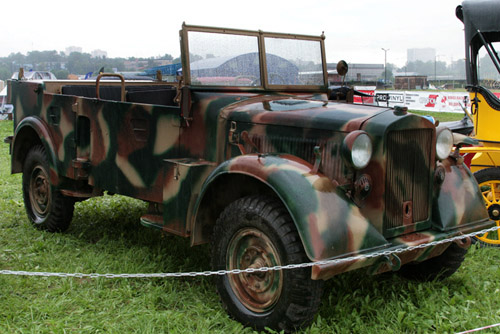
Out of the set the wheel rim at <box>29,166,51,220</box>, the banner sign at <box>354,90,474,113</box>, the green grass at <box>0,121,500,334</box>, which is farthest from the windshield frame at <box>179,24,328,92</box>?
the banner sign at <box>354,90,474,113</box>

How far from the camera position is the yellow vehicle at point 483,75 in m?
5.89

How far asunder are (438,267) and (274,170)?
5.82ft

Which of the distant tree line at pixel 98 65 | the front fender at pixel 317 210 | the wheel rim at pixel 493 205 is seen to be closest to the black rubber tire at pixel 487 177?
the wheel rim at pixel 493 205

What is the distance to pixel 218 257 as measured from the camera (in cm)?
379

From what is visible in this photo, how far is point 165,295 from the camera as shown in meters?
4.09

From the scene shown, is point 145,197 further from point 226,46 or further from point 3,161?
point 3,161

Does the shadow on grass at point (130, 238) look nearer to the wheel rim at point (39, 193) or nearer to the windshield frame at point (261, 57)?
the wheel rim at point (39, 193)

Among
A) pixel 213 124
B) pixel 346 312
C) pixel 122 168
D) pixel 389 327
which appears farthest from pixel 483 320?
pixel 122 168

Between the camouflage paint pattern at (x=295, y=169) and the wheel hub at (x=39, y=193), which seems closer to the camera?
the camouflage paint pattern at (x=295, y=169)

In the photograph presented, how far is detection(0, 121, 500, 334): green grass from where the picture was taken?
365 centimetres

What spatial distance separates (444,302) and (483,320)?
354 millimetres

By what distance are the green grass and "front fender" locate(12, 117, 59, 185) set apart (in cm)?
77

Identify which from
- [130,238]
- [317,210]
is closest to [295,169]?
[317,210]

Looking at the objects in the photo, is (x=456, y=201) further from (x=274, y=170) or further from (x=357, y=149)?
(x=274, y=170)
